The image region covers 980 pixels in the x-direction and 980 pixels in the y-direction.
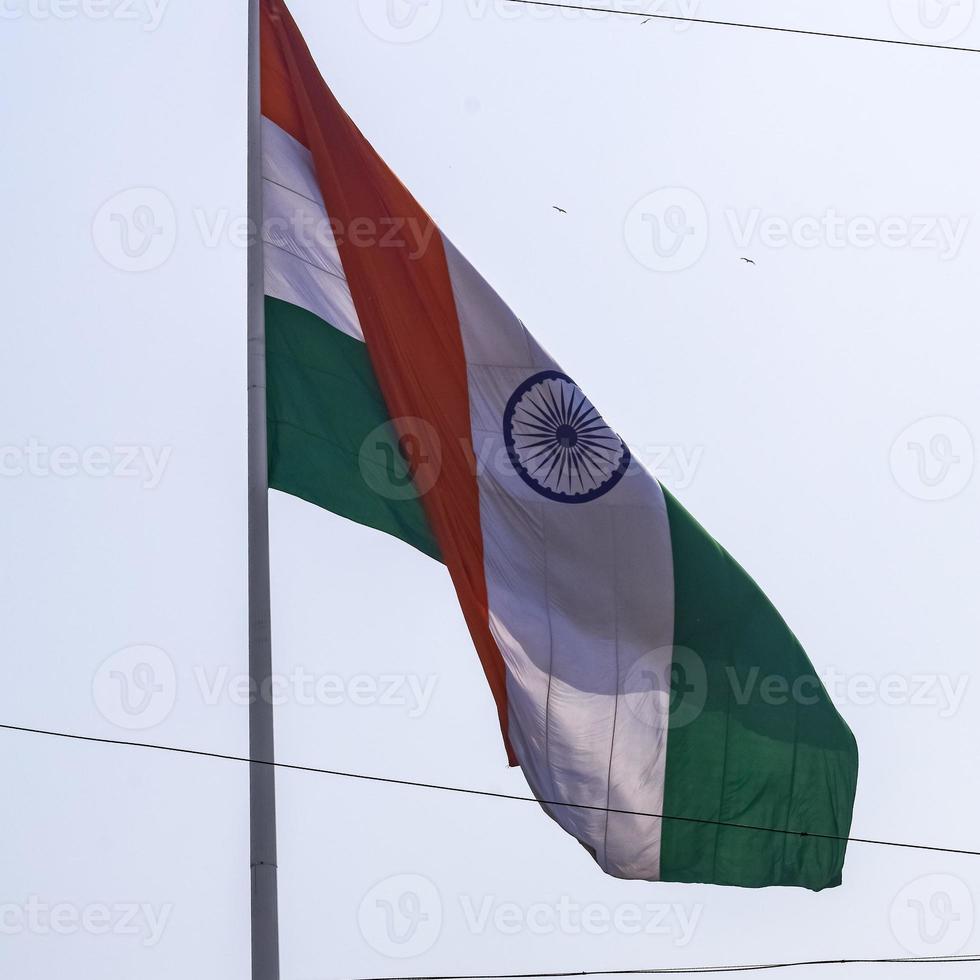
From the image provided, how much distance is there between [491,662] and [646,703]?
1.09 m

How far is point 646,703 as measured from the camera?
9875 mm

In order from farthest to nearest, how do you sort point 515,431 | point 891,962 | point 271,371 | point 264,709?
point 891,962 < point 515,431 < point 271,371 < point 264,709

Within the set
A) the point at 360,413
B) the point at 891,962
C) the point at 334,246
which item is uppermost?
the point at 334,246

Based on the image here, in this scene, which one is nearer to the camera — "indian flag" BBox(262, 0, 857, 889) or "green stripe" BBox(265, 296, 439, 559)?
"green stripe" BBox(265, 296, 439, 559)

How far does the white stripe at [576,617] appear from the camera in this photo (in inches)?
372

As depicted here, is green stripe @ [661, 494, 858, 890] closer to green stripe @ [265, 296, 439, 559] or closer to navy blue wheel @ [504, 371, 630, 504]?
navy blue wheel @ [504, 371, 630, 504]

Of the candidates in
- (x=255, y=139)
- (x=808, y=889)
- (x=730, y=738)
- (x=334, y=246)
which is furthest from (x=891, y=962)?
(x=255, y=139)

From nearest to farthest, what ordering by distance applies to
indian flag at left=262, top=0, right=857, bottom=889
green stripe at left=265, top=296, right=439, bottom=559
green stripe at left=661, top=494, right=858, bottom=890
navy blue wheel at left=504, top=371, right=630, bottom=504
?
green stripe at left=265, top=296, right=439, bottom=559, indian flag at left=262, top=0, right=857, bottom=889, green stripe at left=661, top=494, right=858, bottom=890, navy blue wheel at left=504, top=371, right=630, bottom=504

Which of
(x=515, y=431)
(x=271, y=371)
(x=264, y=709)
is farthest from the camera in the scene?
(x=515, y=431)

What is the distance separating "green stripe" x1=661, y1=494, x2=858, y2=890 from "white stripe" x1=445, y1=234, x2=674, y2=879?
0.14 meters

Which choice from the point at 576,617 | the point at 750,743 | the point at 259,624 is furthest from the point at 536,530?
the point at 259,624

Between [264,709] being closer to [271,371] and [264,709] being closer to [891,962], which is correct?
[271,371]

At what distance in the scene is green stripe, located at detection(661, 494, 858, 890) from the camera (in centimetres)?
977

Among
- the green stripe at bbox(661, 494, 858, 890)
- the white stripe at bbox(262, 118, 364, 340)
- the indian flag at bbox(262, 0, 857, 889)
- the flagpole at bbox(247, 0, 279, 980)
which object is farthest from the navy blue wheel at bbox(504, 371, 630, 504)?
the flagpole at bbox(247, 0, 279, 980)
